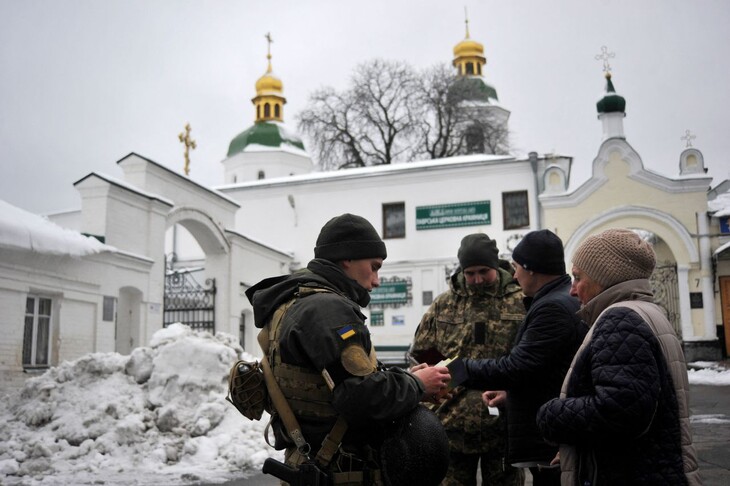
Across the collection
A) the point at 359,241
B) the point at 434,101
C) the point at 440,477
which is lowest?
the point at 440,477

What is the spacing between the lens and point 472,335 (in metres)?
4.14

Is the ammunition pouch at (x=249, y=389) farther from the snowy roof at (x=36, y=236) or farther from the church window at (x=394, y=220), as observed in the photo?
the church window at (x=394, y=220)

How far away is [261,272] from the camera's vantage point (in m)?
20.8

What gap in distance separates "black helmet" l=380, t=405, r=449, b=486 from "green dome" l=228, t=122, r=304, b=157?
39.3 metres

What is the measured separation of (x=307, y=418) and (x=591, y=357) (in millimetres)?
1113

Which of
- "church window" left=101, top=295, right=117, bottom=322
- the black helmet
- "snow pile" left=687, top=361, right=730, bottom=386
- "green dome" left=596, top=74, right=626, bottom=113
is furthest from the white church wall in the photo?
the black helmet

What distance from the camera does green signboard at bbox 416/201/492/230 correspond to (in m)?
22.9

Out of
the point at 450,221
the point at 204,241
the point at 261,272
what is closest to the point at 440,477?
the point at 204,241

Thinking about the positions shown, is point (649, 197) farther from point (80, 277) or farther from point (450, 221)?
point (80, 277)

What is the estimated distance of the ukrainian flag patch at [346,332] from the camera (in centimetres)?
242

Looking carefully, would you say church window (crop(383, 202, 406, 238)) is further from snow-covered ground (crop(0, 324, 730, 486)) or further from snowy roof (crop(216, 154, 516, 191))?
snow-covered ground (crop(0, 324, 730, 486))

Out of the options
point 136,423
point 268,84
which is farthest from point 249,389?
point 268,84

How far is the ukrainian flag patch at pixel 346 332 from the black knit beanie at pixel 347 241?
459mm

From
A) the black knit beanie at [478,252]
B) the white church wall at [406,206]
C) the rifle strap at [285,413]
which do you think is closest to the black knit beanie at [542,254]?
the black knit beanie at [478,252]
